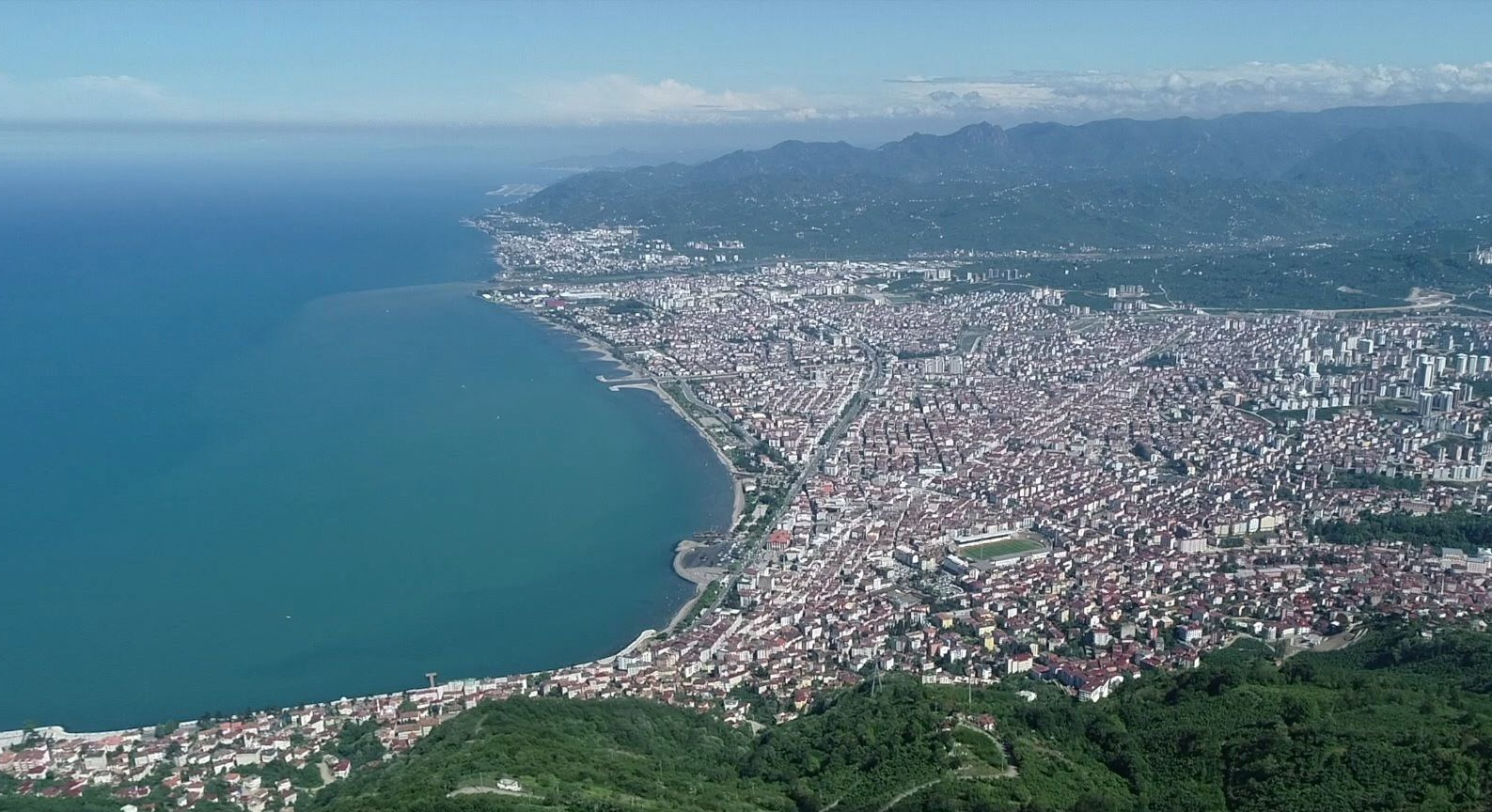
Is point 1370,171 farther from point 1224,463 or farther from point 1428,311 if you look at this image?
point 1224,463

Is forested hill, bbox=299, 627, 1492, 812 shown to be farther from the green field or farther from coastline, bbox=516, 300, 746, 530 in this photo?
coastline, bbox=516, 300, 746, 530

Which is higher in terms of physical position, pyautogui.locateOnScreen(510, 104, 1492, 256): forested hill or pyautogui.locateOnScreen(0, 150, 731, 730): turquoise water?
pyautogui.locateOnScreen(510, 104, 1492, 256): forested hill

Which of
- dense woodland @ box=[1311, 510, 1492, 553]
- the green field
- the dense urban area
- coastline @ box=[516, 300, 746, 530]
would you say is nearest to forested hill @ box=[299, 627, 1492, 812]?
the dense urban area

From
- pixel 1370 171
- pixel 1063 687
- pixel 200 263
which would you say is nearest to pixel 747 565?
pixel 1063 687

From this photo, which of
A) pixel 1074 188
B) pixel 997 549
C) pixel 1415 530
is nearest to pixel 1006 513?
pixel 997 549

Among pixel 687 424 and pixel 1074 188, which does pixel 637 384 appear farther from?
pixel 1074 188

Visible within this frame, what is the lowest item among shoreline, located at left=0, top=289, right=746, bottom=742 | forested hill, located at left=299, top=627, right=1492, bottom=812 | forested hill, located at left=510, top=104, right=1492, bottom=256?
shoreline, located at left=0, top=289, right=746, bottom=742
